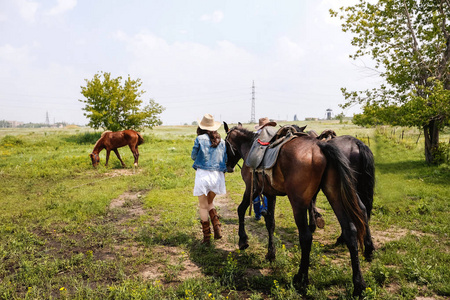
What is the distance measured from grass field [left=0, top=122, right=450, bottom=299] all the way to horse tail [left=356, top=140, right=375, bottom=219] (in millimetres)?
1000

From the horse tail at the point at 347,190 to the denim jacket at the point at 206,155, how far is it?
2264 mm

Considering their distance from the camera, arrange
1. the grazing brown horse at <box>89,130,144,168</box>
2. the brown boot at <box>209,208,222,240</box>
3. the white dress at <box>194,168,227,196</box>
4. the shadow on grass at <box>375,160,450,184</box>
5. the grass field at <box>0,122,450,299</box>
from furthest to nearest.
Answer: the grazing brown horse at <box>89,130,144,168</box> → the shadow on grass at <box>375,160,450,184</box> → the brown boot at <box>209,208,222,240</box> → the white dress at <box>194,168,227,196</box> → the grass field at <box>0,122,450,299</box>

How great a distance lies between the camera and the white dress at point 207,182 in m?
5.10

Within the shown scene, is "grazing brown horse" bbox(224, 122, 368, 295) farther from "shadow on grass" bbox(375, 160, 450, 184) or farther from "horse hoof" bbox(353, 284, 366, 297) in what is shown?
"shadow on grass" bbox(375, 160, 450, 184)

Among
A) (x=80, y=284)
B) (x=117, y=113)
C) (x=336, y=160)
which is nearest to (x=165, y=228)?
(x=80, y=284)

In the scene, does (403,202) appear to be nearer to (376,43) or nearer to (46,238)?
(46,238)

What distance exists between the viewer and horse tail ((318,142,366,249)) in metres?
3.47

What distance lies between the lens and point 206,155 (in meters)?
5.16

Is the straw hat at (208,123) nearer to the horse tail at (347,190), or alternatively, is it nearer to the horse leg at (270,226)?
the horse leg at (270,226)

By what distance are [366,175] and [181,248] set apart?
12.0ft

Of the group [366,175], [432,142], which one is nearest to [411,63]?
[432,142]

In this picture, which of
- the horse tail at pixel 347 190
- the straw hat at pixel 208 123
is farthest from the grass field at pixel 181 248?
the straw hat at pixel 208 123

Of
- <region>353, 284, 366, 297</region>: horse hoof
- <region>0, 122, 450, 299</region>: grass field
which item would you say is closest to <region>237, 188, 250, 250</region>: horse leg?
<region>0, 122, 450, 299</region>: grass field

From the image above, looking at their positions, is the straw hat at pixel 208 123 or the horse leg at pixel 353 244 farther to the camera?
the straw hat at pixel 208 123
